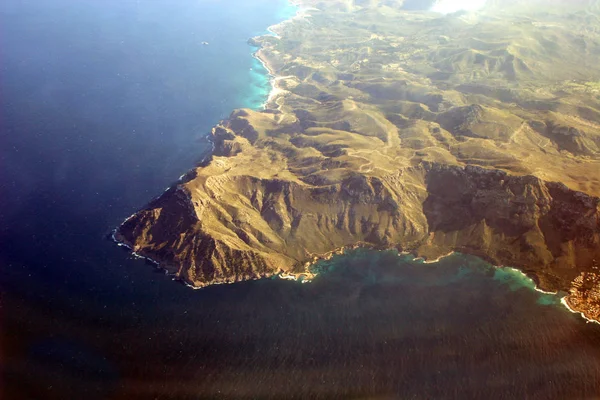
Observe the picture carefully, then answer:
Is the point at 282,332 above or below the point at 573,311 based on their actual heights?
above

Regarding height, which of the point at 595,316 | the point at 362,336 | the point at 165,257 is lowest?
the point at 595,316

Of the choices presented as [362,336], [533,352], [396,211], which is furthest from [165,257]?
[533,352]

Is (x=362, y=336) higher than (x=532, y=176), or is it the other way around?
(x=532, y=176)

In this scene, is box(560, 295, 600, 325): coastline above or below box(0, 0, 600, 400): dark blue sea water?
below

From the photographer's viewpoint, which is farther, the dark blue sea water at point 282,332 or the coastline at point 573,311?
the coastline at point 573,311

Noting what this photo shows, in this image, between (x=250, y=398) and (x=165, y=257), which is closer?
(x=250, y=398)

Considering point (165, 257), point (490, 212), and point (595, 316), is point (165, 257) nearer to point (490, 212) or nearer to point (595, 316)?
point (490, 212)

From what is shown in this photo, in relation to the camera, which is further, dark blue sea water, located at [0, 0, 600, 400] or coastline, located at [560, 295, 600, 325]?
coastline, located at [560, 295, 600, 325]

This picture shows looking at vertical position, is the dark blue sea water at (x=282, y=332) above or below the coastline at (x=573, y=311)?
above

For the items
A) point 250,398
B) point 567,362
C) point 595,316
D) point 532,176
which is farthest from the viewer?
point 532,176

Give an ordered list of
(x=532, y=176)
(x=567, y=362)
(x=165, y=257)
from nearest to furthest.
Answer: (x=567, y=362) → (x=165, y=257) → (x=532, y=176)

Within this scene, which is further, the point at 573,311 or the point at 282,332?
the point at 573,311
